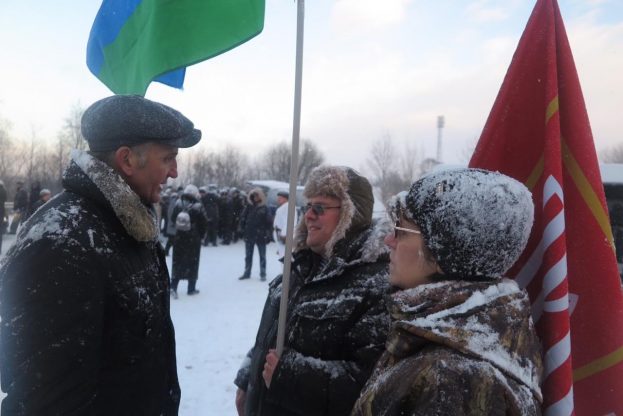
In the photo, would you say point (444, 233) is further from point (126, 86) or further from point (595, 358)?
point (126, 86)

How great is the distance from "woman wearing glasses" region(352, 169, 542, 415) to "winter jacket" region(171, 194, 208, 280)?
7.88 metres

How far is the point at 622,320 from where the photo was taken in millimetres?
1499

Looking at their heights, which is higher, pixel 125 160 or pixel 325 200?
pixel 125 160

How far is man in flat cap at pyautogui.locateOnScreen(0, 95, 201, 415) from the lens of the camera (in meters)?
1.52

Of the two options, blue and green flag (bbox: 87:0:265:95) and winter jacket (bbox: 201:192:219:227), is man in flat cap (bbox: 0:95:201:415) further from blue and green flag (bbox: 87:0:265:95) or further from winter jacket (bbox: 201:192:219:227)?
winter jacket (bbox: 201:192:219:227)

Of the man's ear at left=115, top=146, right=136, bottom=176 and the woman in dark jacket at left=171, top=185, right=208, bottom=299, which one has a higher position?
the man's ear at left=115, top=146, right=136, bottom=176

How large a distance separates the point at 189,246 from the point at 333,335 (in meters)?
7.26

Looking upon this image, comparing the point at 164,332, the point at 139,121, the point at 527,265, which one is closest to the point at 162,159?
the point at 139,121

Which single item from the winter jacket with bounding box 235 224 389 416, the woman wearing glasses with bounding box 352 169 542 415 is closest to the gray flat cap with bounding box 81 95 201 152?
the winter jacket with bounding box 235 224 389 416

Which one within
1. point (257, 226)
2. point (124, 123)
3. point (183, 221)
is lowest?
point (257, 226)

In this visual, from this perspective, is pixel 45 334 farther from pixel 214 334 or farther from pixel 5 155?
pixel 5 155

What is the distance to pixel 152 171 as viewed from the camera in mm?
1986

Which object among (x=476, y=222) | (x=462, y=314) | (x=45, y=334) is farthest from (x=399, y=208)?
(x=45, y=334)

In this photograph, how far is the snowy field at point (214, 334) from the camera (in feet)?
15.4
